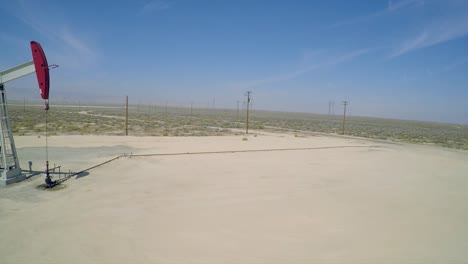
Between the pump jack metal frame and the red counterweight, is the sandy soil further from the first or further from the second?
the red counterweight

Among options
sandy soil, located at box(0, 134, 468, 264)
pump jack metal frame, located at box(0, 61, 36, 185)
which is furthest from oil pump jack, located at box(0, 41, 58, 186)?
sandy soil, located at box(0, 134, 468, 264)

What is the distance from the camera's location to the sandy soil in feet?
14.3

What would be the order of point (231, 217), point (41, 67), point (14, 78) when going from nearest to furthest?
point (231, 217) → point (41, 67) → point (14, 78)

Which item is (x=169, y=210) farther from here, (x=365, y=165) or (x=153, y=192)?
(x=365, y=165)

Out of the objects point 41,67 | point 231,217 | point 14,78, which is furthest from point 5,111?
point 231,217

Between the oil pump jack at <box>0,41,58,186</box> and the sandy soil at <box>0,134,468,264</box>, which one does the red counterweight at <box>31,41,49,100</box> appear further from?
the sandy soil at <box>0,134,468,264</box>

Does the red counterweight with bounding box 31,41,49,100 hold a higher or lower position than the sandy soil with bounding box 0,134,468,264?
higher

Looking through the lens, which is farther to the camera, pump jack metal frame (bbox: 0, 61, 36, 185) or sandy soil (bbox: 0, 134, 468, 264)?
pump jack metal frame (bbox: 0, 61, 36, 185)

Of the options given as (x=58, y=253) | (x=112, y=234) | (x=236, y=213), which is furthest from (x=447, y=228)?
(x=58, y=253)

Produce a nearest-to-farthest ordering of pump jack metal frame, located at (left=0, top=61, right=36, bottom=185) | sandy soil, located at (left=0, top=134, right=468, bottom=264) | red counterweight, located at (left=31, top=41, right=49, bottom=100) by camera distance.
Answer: sandy soil, located at (left=0, top=134, right=468, bottom=264)
red counterweight, located at (left=31, top=41, right=49, bottom=100)
pump jack metal frame, located at (left=0, top=61, right=36, bottom=185)

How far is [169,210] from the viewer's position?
607 cm

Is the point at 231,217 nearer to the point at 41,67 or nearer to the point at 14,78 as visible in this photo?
the point at 41,67

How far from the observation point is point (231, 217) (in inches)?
231

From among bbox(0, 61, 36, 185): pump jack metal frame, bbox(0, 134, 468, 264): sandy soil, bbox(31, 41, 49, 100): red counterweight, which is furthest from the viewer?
bbox(0, 61, 36, 185): pump jack metal frame
